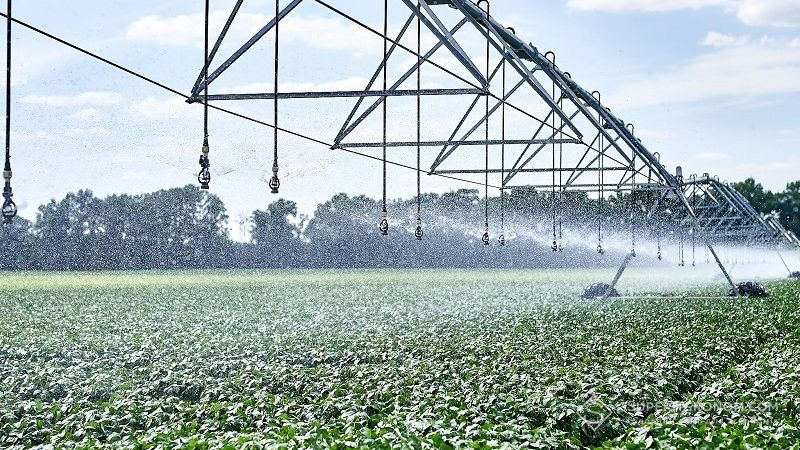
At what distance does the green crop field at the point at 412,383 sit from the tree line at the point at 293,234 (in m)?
54.7

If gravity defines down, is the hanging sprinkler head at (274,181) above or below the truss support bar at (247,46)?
below

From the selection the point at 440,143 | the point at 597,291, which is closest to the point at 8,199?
the point at 440,143

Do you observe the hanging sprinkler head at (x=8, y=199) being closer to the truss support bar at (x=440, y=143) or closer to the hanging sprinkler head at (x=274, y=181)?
the hanging sprinkler head at (x=274, y=181)

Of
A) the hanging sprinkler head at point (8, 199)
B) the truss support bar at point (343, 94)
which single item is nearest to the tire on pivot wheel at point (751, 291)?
the truss support bar at point (343, 94)

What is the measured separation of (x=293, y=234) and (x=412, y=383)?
83.7m

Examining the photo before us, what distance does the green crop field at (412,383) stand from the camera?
840 cm

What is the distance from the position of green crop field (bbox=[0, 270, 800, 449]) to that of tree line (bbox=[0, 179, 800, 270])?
54713mm

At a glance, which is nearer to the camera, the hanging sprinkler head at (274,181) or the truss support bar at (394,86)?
the hanging sprinkler head at (274,181)

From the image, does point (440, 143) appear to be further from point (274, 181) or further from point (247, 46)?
point (274, 181)

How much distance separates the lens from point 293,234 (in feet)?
311

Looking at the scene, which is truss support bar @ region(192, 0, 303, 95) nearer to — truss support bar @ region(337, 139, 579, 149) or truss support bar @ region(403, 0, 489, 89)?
truss support bar @ region(403, 0, 489, 89)

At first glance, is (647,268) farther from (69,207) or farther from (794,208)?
(69,207)

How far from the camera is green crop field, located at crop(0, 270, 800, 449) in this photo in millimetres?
8398

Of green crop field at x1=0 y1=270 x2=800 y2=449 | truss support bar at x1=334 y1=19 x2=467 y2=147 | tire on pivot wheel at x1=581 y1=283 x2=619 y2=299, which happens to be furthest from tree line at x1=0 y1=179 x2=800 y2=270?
truss support bar at x1=334 y1=19 x2=467 y2=147
